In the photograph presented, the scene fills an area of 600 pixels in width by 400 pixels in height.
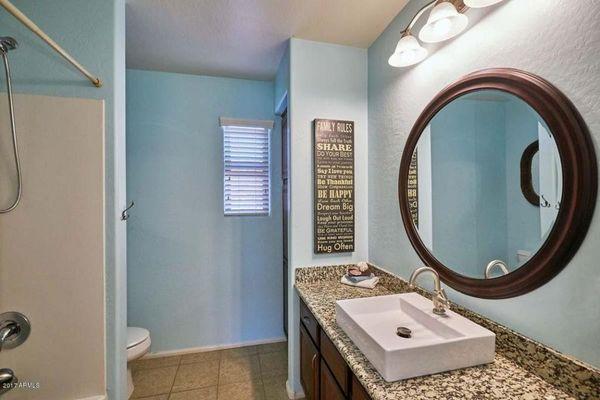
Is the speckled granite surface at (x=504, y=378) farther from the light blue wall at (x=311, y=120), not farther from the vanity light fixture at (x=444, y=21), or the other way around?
the vanity light fixture at (x=444, y=21)

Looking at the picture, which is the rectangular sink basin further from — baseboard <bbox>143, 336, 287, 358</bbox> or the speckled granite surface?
baseboard <bbox>143, 336, 287, 358</bbox>

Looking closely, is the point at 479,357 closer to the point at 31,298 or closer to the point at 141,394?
the point at 31,298

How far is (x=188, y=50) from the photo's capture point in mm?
2021

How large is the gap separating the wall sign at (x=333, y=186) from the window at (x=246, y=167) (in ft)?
2.95

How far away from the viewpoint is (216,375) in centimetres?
211

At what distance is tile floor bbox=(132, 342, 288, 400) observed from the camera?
1.90 meters

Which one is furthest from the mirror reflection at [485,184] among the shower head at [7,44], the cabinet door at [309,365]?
the shower head at [7,44]

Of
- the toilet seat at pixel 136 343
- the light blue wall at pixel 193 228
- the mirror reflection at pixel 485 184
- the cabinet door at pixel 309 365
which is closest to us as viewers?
the mirror reflection at pixel 485 184

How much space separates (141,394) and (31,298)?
4.03 feet

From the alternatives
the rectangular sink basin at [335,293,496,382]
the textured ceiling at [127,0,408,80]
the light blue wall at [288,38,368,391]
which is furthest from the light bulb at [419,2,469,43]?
the rectangular sink basin at [335,293,496,382]

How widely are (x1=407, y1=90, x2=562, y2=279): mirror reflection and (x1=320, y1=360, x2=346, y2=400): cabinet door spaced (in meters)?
0.79

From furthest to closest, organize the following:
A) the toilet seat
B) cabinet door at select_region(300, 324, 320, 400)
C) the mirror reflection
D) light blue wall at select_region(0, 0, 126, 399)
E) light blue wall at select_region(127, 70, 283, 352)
→ light blue wall at select_region(127, 70, 283, 352) < the toilet seat < cabinet door at select_region(300, 324, 320, 400) < light blue wall at select_region(0, 0, 126, 399) < the mirror reflection

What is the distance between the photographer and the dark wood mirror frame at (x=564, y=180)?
2.57ft

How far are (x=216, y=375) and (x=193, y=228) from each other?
1298 millimetres
